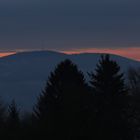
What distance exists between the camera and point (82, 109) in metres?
32.4

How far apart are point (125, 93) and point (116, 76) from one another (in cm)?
123

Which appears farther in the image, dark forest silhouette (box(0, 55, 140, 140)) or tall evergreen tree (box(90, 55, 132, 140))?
tall evergreen tree (box(90, 55, 132, 140))

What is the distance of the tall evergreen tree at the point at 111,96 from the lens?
152 ft

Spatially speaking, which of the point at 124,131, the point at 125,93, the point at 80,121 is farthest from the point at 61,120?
the point at 125,93

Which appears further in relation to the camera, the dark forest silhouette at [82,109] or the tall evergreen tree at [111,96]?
the tall evergreen tree at [111,96]

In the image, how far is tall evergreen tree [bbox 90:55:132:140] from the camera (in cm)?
4624

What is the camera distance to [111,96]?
48.4 m

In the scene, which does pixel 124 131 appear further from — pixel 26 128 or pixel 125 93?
pixel 26 128

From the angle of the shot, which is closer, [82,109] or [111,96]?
[82,109]

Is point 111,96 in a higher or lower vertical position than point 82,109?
lower

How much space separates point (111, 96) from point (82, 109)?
632 inches

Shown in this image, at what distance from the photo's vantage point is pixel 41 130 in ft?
103

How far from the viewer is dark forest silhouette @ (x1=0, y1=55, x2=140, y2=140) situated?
103ft

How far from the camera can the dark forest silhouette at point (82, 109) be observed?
31406 mm
